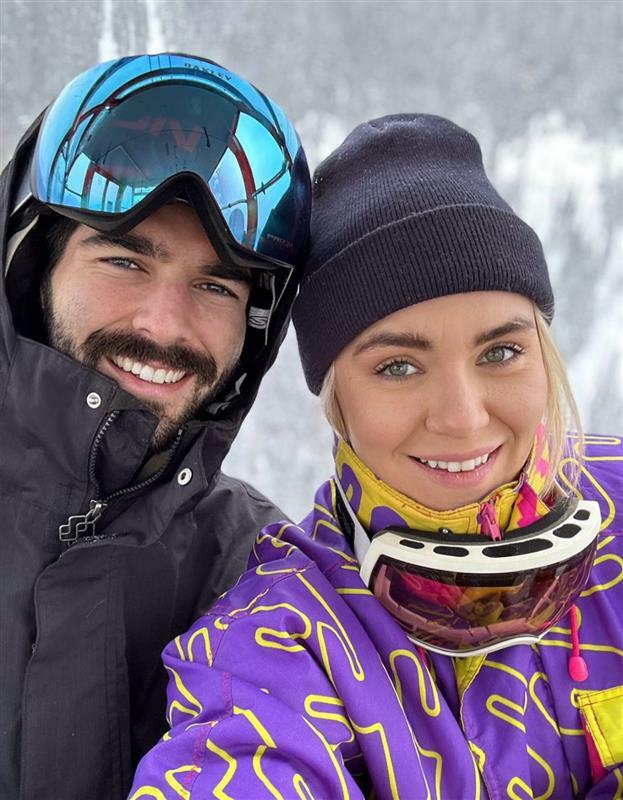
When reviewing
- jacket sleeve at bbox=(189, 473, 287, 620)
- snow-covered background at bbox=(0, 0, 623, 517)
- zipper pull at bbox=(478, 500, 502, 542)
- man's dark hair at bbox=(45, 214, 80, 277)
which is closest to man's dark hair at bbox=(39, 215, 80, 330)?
man's dark hair at bbox=(45, 214, 80, 277)

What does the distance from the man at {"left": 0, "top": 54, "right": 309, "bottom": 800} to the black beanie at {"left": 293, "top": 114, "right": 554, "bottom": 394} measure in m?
0.12

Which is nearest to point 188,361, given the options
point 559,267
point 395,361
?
point 395,361

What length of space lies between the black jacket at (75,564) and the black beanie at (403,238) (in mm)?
315

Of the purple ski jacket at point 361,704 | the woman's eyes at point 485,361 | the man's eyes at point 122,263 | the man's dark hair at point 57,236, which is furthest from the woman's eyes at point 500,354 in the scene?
the man's dark hair at point 57,236

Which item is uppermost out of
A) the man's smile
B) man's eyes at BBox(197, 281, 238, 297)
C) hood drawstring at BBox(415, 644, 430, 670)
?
man's eyes at BBox(197, 281, 238, 297)

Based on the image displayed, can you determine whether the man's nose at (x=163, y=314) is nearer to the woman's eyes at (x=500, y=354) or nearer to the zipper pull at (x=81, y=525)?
the zipper pull at (x=81, y=525)

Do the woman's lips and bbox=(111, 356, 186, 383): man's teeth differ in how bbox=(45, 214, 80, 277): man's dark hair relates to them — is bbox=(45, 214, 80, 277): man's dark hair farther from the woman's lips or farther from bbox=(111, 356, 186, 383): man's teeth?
the woman's lips

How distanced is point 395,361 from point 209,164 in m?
0.44

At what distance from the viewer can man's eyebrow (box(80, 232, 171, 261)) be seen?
1.29m

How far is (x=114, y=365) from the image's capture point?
131cm

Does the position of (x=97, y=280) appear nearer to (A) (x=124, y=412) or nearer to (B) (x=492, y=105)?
(A) (x=124, y=412)

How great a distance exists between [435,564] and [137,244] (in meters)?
0.70

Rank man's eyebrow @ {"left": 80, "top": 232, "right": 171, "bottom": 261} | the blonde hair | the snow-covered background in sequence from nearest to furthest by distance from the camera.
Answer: the blonde hair
man's eyebrow @ {"left": 80, "top": 232, "right": 171, "bottom": 261}
the snow-covered background

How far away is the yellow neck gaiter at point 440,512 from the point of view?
1096 mm
